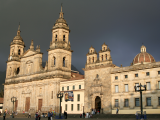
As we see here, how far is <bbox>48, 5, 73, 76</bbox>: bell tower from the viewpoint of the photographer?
63.0 m

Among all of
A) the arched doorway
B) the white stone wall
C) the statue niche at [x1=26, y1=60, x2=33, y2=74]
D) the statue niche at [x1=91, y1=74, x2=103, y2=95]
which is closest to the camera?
the statue niche at [x1=91, y1=74, x2=103, y2=95]

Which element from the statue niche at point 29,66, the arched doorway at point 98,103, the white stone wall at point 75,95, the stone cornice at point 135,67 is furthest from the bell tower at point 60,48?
the stone cornice at point 135,67

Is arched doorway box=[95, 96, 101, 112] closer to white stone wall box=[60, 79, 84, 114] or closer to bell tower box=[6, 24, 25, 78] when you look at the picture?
white stone wall box=[60, 79, 84, 114]

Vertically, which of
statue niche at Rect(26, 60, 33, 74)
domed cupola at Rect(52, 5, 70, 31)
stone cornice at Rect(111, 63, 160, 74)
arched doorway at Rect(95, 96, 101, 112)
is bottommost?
arched doorway at Rect(95, 96, 101, 112)

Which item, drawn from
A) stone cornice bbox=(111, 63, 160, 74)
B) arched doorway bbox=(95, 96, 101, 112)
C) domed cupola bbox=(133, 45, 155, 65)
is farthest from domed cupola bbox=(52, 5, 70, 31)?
arched doorway bbox=(95, 96, 101, 112)

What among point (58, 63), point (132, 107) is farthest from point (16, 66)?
point (132, 107)

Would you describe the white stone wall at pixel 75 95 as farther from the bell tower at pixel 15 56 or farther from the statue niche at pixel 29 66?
the bell tower at pixel 15 56

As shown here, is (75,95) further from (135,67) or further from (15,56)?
(15,56)

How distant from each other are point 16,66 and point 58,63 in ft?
84.7

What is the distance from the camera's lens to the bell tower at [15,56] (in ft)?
263

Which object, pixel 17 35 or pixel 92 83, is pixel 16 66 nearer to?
pixel 17 35

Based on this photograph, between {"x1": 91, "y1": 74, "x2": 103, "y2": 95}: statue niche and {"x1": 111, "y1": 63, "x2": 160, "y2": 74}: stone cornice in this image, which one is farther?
{"x1": 91, "y1": 74, "x2": 103, "y2": 95}: statue niche

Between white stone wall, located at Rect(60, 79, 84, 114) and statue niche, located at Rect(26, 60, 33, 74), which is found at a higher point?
statue niche, located at Rect(26, 60, 33, 74)

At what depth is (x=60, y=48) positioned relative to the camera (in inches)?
2491
